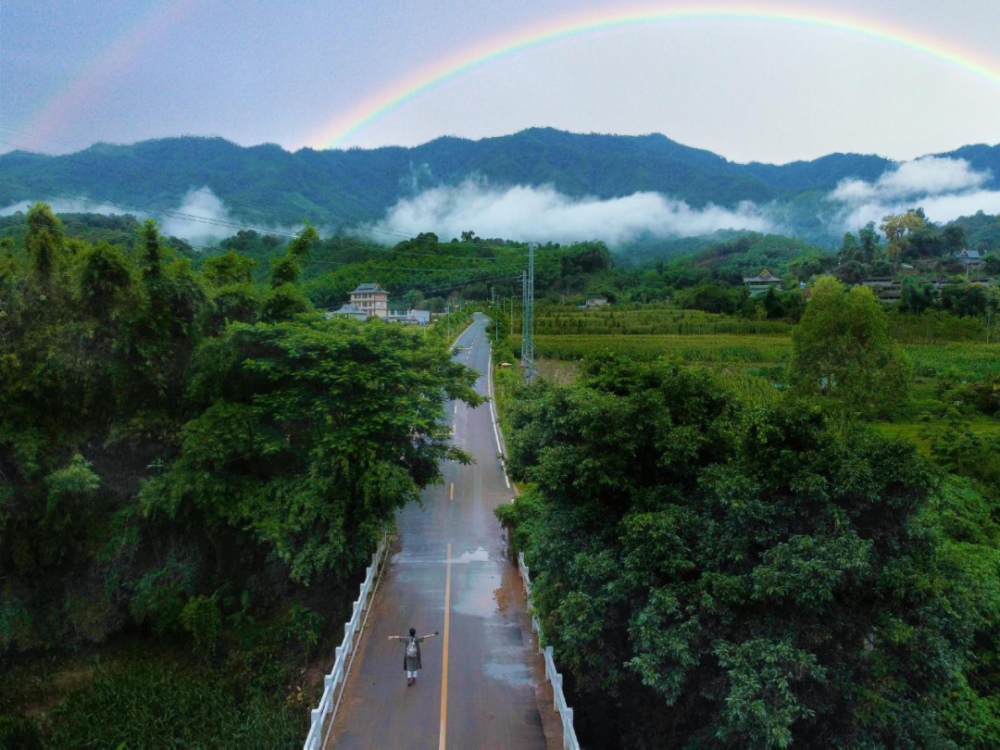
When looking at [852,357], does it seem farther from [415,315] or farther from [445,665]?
[415,315]

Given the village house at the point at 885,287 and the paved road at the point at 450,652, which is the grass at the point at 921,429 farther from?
the village house at the point at 885,287

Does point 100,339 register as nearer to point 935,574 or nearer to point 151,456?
point 151,456

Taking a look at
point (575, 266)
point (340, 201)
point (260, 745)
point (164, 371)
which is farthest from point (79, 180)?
point (260, 745)

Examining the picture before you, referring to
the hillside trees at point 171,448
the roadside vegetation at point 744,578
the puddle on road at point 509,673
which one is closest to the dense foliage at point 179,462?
the hillside trees at point 171,448

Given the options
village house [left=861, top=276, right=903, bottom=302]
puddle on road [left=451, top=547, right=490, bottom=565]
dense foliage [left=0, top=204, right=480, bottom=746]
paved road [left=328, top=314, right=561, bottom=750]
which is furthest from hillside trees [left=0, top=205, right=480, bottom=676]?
village house [left=861, top=276, right=903, bottom=302]

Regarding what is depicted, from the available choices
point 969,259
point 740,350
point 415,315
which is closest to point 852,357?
point 740,350

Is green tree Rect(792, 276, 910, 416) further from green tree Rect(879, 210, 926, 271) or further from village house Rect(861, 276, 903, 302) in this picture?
green tree Rect(879, 210, 926, 271)
